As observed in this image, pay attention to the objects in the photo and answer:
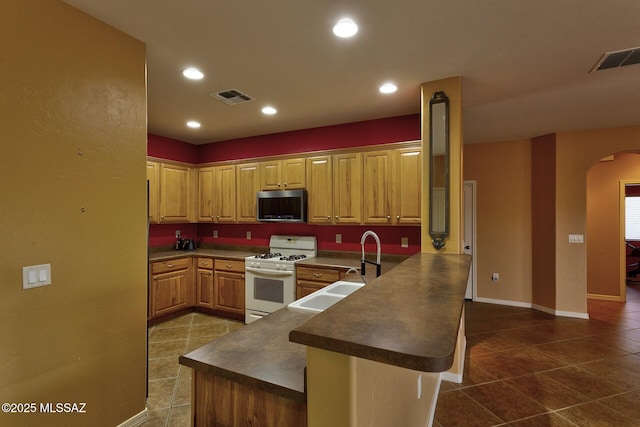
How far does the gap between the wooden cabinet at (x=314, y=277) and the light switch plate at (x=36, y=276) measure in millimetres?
2481

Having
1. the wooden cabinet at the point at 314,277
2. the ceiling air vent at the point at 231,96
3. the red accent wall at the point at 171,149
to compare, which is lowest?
the wooden cabinet at the point at 314,277

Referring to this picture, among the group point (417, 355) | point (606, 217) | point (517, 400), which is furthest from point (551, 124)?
point (417, 355)

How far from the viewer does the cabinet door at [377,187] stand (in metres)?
3.71

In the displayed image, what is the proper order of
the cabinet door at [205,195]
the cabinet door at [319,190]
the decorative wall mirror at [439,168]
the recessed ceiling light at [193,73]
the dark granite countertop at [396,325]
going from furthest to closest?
the cabinet door at [205,195] → the cabinet door at [319,190] → the decorative wall mirror at [439,168] → the recessed ceiling light at [193,73] → the dark granite countertop at [396,325]

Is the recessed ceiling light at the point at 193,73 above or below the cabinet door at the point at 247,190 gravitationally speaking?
above

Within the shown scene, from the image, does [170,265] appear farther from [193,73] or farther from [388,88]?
[388,88]

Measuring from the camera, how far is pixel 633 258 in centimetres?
719

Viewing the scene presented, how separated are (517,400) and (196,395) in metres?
2.64

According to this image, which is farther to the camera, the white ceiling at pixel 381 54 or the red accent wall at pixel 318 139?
the red accent wall at pixel 318 139

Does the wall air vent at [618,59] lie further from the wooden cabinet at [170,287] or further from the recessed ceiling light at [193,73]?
the wooden cabinet at [170,287]

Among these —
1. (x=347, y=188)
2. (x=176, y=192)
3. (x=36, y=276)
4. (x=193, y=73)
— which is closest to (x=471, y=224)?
(x=347, y=188)

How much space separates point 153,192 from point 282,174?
189 cm

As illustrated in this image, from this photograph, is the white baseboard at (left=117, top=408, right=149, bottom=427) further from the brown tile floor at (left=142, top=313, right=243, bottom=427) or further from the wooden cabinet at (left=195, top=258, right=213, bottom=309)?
the wooden cabinet at (left=195, top=258, right=213, bottom=309)

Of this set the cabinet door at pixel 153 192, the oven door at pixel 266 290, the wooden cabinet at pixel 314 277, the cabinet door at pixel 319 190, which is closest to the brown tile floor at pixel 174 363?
the oven door at pixel 266 290
